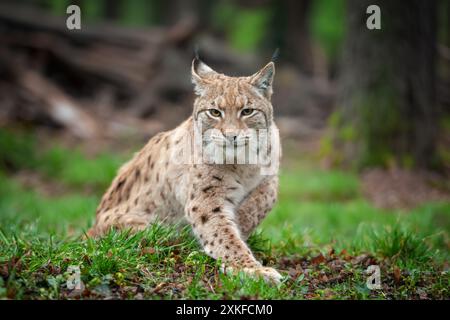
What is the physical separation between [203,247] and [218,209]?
398 millimetres

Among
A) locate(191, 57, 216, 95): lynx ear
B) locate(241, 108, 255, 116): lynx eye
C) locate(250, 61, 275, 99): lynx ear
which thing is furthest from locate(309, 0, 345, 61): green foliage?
locate(241, 108, 255, 116): lynx eye

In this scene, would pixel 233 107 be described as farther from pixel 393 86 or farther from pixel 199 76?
pixel 393 86

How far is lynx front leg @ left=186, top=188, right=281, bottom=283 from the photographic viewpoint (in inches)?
210

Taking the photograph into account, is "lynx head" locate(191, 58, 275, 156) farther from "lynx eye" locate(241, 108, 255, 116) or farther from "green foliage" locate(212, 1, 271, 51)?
"green foliage" locate(212, 1, 271, 51)

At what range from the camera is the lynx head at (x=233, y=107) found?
19.0 feet

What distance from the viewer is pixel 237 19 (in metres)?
28.9

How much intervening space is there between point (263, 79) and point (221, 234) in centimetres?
163

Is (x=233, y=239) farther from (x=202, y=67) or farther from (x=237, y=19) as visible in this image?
(x=237, y=19)

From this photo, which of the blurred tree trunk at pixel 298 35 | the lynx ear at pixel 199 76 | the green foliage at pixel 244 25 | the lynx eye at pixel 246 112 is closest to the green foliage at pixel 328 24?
the blurred tree trunk at pixel 298 35

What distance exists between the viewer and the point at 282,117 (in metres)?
16.7

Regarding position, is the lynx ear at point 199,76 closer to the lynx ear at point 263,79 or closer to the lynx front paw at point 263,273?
the lynx ear at point 263,79

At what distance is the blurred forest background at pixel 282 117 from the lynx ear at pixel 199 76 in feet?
6.91

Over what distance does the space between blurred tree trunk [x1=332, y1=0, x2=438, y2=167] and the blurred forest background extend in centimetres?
2
